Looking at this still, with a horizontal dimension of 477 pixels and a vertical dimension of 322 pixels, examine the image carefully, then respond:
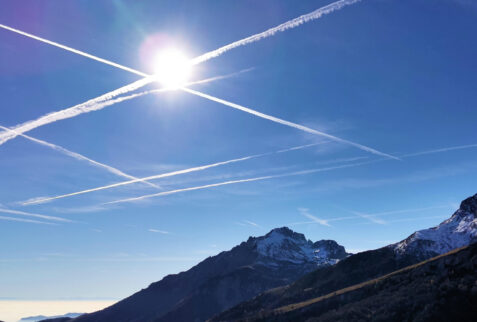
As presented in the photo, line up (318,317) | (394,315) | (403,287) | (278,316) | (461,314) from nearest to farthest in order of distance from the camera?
(461,314) → (394,315) → (403,287) → (318,317) → (278,316)

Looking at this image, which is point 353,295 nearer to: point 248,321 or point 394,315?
point 394,315

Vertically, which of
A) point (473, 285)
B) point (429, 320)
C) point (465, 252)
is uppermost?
point (465, 252)

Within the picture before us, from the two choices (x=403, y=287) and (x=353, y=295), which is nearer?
(x=403, y=287)

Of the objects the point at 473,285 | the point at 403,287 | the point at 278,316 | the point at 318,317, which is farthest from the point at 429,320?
the point at 278,316

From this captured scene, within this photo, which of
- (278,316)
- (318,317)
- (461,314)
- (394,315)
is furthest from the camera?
(278,316)

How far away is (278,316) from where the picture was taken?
566 feet

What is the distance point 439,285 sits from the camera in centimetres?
11594

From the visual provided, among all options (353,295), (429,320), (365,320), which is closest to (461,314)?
(429,320)

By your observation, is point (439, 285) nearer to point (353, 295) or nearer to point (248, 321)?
point (353, 295)

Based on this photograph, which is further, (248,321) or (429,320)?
(248,321)

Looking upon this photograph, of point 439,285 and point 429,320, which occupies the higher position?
point 439,285

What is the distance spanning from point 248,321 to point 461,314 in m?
107

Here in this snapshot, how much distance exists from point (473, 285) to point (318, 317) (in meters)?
61.4

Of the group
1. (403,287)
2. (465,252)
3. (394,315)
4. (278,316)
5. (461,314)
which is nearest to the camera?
(461,314)
